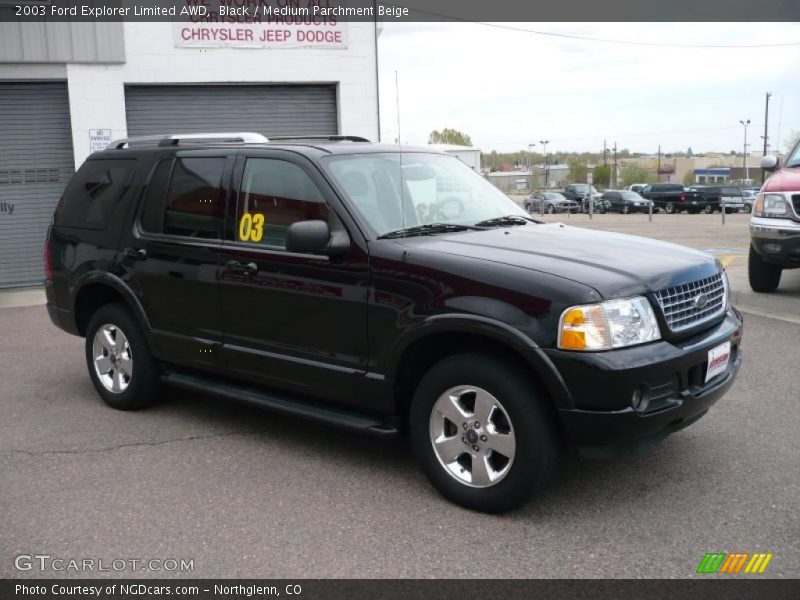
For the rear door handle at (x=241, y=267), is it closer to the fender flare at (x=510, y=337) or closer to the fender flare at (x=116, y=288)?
the fender flare at (x=116, y=288)

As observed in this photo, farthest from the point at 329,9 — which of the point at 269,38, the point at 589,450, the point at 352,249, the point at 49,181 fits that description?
the point at 589,450

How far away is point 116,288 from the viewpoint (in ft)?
18.5

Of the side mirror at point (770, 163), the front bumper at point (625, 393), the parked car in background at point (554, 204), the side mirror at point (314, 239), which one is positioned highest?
the side mirror at point (770, 163)

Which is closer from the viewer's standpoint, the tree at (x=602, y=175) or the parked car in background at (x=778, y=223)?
the parked car in background at (x=778, y=223)

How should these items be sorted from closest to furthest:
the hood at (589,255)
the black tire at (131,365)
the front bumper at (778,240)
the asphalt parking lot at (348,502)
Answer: the asphalt parking lot at (348,502) < the hood at (589,255) < the black tire at (131,365) < the front bumper at (778,240)

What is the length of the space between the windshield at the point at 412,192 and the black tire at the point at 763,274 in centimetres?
562

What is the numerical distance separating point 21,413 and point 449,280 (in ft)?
11.8

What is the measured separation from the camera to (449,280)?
3943 millimetres

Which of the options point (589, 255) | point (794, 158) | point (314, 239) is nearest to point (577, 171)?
point (794, 158)

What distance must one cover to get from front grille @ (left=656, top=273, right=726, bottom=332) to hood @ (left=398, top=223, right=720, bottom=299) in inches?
1.6

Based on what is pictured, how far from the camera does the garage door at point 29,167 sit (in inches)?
501

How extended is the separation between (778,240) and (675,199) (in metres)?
40.5

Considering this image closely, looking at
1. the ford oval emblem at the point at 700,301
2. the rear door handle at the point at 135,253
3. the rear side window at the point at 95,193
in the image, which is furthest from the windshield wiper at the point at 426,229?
the rear side window at the point at 95,193

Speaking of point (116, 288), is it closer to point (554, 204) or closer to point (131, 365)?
point (131, 365)
